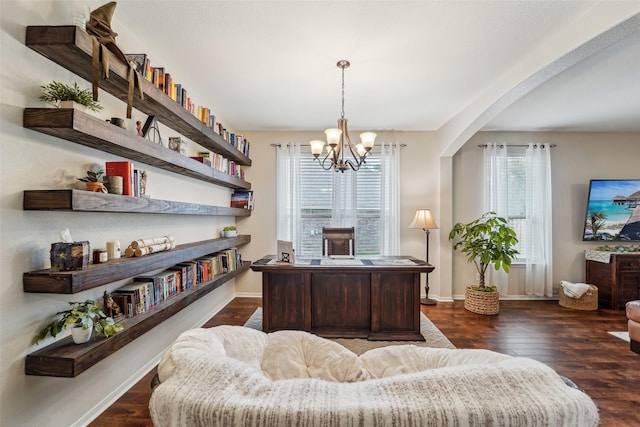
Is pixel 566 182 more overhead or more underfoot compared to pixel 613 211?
more overhead

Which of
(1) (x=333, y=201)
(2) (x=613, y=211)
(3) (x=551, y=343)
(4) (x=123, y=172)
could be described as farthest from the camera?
(1) (x=333, y=201)

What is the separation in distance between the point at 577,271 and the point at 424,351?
476 cm

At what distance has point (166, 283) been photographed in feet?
8.02

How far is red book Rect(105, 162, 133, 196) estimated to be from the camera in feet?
6.23

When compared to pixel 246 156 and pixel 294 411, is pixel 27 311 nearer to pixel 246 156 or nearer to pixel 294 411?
pixel 294 411

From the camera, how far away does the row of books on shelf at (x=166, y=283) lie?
6.51ft

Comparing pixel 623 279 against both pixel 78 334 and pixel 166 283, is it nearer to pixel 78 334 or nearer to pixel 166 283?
pixel 166 283

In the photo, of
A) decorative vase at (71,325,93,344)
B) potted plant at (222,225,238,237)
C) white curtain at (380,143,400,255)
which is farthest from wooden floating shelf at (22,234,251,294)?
white curtain at (380,143,400,255)

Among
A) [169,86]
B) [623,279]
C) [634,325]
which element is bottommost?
[634,325]

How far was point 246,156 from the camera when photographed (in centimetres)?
446

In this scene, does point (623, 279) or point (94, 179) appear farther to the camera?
point (623, 279)

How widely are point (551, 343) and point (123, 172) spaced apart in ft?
13.4

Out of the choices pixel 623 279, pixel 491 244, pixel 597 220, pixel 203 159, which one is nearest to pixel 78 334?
pixel 203 159

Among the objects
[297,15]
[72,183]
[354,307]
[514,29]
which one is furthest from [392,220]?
[72,183]
